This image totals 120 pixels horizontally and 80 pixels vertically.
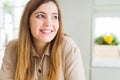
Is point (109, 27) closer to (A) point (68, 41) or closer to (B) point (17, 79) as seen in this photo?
(A) point (68, 41)

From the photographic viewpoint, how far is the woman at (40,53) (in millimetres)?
1277

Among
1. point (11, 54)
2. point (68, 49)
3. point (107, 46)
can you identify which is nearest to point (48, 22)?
point (68, 49)

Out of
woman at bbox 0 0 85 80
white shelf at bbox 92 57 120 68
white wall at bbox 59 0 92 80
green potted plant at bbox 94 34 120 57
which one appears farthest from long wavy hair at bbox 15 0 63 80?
green potted plant at bbox 94 34 120 57

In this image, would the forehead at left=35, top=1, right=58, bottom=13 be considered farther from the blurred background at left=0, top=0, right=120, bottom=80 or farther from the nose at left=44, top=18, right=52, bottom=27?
the blurred background at left=0, top=0, right=120, bottom=80

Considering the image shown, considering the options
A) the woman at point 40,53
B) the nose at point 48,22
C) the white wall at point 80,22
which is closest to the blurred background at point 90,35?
the white wall at point 80,22

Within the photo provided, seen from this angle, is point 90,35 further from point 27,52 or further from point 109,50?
point 27,52

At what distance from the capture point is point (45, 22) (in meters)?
1.25

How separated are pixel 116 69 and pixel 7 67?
1.15 m

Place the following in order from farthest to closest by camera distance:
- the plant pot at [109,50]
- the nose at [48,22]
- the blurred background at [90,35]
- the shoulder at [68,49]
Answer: the plant pot at [109,50] < the blurred background at [90,35] < the shoulder at [68,49] < the nose at [48,22]

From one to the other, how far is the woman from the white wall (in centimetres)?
79

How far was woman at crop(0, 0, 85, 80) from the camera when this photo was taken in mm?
1277

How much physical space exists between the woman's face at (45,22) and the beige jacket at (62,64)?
4.9 inches

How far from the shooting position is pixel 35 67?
1.37 m

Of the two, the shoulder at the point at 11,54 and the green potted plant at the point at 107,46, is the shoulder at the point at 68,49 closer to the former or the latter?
the shoulder at the point at 11,54
